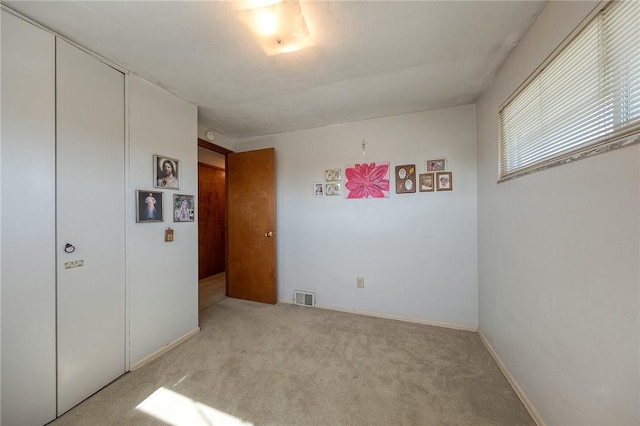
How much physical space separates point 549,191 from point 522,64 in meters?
0.91

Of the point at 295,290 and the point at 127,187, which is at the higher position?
the point at 127,187

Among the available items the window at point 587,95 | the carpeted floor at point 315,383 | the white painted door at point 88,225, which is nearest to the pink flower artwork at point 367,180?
the window at point 587,95

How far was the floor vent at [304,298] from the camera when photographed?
300 centimetres

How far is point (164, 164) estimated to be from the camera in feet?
6.68

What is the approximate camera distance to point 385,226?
2689mm

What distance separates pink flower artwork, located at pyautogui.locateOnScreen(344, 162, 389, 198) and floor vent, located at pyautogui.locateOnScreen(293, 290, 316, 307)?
1417 millimetres

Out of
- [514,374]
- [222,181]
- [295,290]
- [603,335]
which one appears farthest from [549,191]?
[222,181]

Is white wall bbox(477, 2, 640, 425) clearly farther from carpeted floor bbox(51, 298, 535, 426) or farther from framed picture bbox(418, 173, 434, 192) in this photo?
framed picture bbox(418, 173, 434, 192)

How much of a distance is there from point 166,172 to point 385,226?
92.2 inches

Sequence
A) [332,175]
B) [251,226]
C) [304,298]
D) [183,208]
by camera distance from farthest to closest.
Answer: [251,226] < [304,298] < [332,175] < [183,208]

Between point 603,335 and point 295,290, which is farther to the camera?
point 295,290

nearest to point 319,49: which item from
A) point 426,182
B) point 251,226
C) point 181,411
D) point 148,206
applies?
point 426,182

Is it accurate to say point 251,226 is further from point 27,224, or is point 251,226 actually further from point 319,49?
point 319,49

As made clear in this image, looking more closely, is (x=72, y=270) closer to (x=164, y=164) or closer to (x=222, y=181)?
(x=164, y=164)
